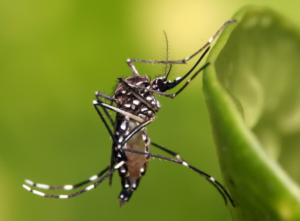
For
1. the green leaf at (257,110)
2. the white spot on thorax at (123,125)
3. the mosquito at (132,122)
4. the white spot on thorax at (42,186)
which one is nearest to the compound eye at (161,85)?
the mosquito at (132,122)

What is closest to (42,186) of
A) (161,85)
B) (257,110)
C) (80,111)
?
(80,111)

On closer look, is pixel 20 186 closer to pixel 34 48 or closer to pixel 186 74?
pixel 34 48

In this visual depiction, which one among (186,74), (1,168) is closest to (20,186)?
(1,168)

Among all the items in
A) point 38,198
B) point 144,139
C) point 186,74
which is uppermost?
point 186,74

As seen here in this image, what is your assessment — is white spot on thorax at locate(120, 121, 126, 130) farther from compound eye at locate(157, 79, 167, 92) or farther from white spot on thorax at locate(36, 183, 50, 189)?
white spot on thorax at locate(36, 183, 50, 189)

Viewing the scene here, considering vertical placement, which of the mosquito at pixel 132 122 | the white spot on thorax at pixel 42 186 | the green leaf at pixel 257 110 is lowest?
the green leaf at pixel 257 110

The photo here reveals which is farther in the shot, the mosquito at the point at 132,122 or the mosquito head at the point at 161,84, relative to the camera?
the mosquito head at the point at 161,84

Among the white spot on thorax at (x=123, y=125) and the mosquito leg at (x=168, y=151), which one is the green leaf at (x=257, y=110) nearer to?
the mosquito leg at (x=168, y=151)
